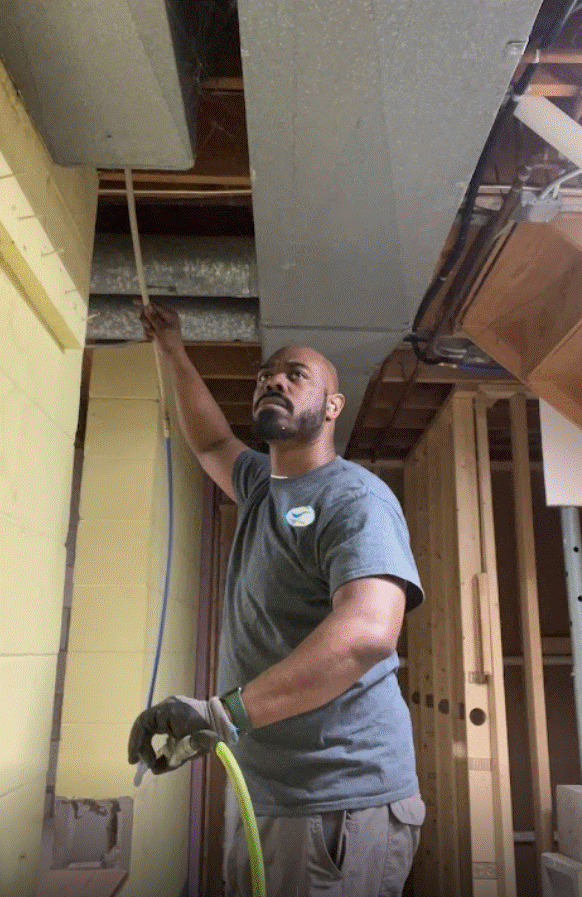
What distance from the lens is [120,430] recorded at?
8.38 feet

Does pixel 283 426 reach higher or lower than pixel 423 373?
→ lower

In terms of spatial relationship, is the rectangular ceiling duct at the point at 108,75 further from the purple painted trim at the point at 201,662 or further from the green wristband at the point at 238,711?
the purple painted trim at the point at 201,662

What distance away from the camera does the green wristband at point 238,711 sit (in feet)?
3.66

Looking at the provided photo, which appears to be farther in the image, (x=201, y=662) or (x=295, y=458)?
(x=201, y=662)

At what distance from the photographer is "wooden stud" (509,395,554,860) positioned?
273cm

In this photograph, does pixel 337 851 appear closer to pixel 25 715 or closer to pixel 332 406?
pixel 25 715

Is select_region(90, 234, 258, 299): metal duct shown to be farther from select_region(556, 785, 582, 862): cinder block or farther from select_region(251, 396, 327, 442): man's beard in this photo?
select_region(556, 785, 582, 862): cinder block

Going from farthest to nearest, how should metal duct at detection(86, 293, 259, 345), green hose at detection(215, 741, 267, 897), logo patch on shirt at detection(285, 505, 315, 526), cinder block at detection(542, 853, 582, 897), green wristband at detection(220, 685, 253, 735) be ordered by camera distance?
1. cinder block at detection(542, 853, 582, 897)
2. metal duct at detection(86, 293, 259, 345)
3. logo patch on shirt at detection(285, 505, 315, 526)
4. green wristband at detection(220, 685, 253, 735)
5. green hose at detection(215, 741, 267, 897)

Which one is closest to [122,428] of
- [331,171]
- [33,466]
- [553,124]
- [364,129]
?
[33,466]

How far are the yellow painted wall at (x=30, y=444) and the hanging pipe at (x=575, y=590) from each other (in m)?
1.77

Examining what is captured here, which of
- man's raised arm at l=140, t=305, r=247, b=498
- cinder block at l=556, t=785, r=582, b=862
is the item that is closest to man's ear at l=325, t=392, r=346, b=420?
man's raised arm at l=140, t=305, r=247, b=498

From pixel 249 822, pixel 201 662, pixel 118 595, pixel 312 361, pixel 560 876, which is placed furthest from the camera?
pixel 201 662

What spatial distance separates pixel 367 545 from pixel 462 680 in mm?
1934

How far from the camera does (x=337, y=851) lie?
53.9 inches
